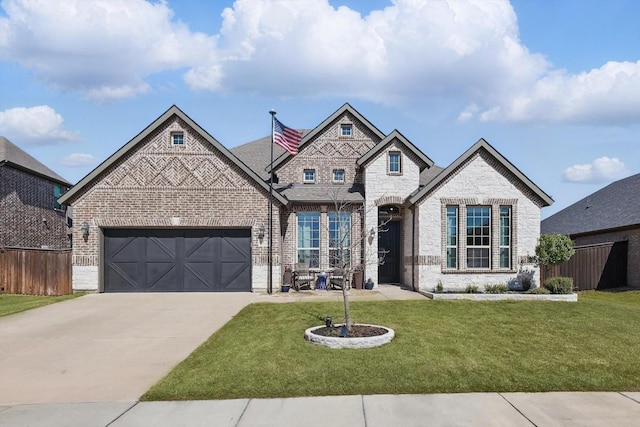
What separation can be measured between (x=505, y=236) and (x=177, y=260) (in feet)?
43.1

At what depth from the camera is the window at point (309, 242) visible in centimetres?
1903

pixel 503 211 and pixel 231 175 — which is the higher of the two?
pixel 231 175

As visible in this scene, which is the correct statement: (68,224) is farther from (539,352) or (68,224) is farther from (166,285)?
(539,352)

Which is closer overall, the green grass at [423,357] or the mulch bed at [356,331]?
the green grass at [423,357]

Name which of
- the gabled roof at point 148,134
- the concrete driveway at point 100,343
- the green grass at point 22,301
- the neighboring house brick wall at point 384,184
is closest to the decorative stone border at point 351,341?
the concrete driveway at point 100,343

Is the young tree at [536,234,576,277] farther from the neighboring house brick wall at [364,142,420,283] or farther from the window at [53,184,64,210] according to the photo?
the window at [53,184,64,210]

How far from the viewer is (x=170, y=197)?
1773 centimetres

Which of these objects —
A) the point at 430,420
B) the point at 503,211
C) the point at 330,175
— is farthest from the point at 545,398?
the point at 330,175

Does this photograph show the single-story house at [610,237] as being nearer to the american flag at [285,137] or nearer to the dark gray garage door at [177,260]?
the american flag at [285,137]

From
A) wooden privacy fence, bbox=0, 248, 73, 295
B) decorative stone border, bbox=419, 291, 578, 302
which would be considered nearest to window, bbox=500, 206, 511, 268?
decorative stone border, bbox=419, 291, 578, 302

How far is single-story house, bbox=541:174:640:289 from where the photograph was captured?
19953mm

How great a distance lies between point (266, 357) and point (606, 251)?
61.5ft

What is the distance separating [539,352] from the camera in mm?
8805

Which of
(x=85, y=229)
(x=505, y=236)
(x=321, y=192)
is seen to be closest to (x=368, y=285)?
(x=321, y=192)
